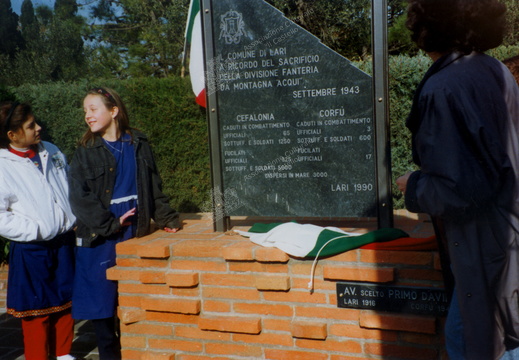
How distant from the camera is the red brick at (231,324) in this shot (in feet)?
9.24

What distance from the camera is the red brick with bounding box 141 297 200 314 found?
9.73 feet

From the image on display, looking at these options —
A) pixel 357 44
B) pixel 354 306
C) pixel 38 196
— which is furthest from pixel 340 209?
pixel 357 44

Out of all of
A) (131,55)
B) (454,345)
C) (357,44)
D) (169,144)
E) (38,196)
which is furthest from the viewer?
(131,55)

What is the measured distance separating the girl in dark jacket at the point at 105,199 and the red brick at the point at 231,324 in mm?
654

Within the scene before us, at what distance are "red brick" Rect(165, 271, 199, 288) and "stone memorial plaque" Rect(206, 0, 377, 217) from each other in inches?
19.3

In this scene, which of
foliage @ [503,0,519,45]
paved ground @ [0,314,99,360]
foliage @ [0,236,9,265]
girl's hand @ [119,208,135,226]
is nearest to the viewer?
girl's hand @ [119,208,135,226]

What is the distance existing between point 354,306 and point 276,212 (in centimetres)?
77

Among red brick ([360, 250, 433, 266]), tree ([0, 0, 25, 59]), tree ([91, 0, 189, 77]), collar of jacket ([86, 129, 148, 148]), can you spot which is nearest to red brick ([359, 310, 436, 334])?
red brick ([360, 250, 433, 266])

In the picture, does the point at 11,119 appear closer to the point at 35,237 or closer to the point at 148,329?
the point at 35,237

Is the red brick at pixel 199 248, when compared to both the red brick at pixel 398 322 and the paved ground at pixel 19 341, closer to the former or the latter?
the red brick at pixel 398 322

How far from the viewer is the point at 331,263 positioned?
2.65 m

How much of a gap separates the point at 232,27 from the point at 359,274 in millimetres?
1652

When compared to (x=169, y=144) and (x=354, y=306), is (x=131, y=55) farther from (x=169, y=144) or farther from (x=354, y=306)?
(x=354, y=306)

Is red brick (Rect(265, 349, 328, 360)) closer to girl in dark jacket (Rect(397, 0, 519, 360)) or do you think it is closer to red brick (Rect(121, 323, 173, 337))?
red brick (Rect(121, 323, 173, 337))
